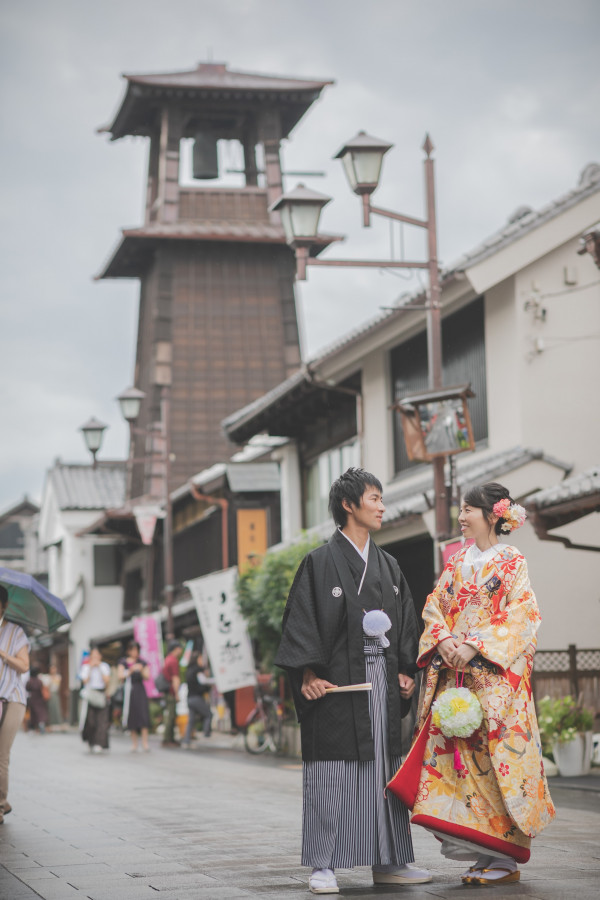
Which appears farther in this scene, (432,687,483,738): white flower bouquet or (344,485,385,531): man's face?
(344,485,385,531): man's face

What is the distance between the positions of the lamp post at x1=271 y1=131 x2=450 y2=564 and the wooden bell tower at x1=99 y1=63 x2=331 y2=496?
78.0 ft

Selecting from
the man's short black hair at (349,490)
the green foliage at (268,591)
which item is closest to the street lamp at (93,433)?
the green foliage at (268,591)

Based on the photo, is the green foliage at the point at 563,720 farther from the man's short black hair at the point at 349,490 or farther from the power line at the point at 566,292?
the man's short black hair at the point at 349,490

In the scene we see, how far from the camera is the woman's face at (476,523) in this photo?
21.3ft

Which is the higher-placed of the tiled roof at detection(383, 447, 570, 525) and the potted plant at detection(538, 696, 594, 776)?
the tiled roof at detection(383, 447, 570, 525)

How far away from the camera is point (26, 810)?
1103cm

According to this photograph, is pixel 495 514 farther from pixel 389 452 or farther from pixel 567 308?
pixel 389 452

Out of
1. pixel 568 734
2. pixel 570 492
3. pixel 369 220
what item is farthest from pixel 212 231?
pixel 568 734

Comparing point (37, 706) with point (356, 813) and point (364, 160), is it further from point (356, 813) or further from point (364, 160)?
point (356, 813)

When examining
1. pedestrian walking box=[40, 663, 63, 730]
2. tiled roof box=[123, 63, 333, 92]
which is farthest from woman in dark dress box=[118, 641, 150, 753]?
tiled roof box=[123, 63, 333, 92]

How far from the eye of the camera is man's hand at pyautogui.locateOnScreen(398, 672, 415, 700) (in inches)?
256

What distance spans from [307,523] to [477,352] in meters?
8.81

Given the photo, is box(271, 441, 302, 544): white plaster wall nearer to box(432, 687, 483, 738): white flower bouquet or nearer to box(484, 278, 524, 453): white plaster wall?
box(484, 278, 524, 453): white plaster wall

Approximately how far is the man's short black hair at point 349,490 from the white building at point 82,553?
39160 millimetres
